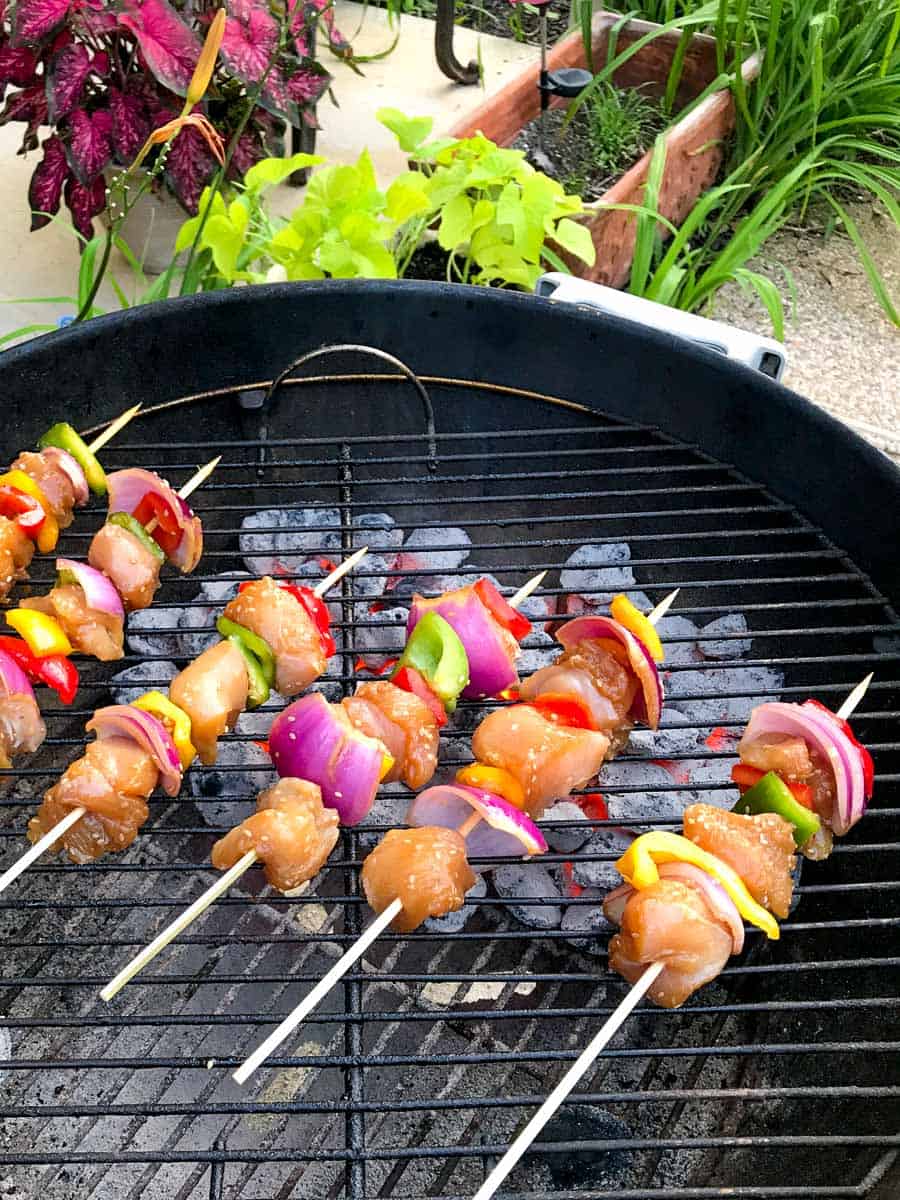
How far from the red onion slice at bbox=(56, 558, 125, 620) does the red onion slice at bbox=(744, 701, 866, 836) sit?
53.6 inches

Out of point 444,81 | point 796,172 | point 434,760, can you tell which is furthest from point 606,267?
point 434,760

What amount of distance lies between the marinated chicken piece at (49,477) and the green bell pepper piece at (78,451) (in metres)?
0.04

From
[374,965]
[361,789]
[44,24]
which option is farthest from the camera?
[44,24]

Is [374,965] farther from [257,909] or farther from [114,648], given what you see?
[114,648]

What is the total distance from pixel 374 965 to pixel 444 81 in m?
4.72

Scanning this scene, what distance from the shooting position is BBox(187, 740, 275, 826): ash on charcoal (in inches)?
108

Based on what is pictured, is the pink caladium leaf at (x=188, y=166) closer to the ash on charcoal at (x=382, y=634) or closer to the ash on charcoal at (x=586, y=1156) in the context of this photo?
the ash on charcoal at (x=382, y=634)

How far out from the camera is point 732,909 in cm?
195

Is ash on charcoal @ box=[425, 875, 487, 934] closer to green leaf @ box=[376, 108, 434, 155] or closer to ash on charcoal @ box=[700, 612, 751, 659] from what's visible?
ash on charcoal @ box=[700, 612, 751, 659]

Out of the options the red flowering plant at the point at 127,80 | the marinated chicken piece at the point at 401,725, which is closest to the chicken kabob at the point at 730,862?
the marinated chicken piece at the point at 401,725

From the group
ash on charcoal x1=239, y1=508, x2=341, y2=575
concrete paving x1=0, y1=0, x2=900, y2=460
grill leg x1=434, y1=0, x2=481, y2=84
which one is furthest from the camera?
grill leg x1=434, y1=0, x2=481, y2=84

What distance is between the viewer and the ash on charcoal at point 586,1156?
225 cm

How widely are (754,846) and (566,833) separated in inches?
29.8

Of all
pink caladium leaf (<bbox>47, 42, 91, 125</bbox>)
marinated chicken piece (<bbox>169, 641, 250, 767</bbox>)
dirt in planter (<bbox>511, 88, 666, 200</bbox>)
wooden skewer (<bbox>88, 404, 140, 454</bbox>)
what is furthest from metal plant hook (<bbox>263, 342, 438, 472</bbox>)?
dirt in planter (<bbox>511, 88, 666, 200</bbox>)
